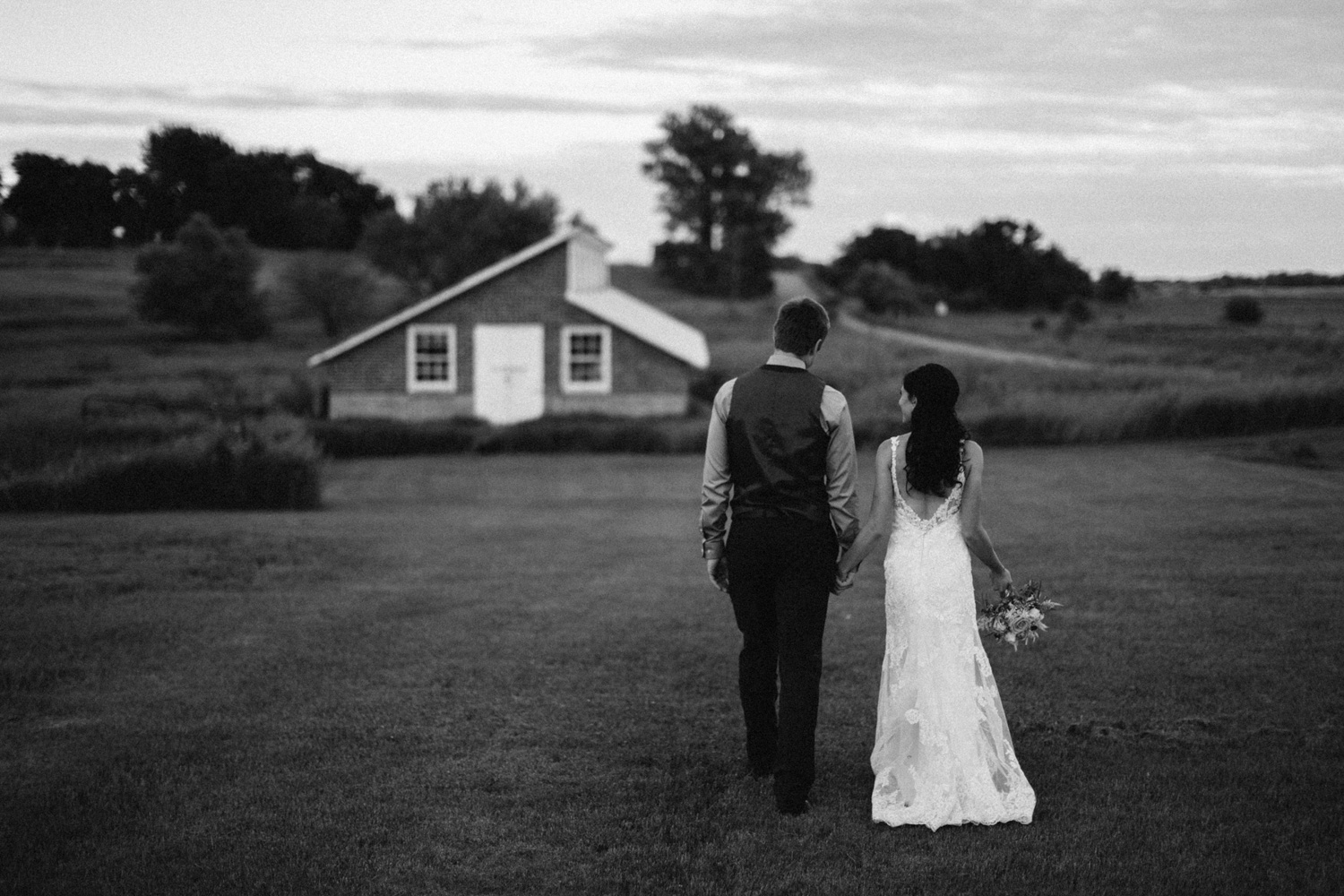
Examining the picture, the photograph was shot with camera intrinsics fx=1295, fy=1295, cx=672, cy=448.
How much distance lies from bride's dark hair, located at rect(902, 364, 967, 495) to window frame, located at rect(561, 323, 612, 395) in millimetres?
Answer: 32148

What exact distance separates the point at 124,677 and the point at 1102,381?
36.5m

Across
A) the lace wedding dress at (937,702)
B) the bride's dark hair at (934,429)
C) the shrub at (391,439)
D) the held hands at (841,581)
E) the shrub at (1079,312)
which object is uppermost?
the shrub at (1079,312)

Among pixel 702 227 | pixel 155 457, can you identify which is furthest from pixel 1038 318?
pixel 155 457

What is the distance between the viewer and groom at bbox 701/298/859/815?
6078 mm

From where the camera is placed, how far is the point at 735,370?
4594 centimetres

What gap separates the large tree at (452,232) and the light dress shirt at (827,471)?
58.4m

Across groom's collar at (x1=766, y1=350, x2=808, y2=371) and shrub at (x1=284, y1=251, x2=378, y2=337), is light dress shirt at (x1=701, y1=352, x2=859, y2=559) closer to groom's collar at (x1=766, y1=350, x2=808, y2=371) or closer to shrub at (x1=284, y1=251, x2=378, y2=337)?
groom's collar at (x1=766, y1=350, x2=808, y2=371)

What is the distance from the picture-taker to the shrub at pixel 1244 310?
1940 inches

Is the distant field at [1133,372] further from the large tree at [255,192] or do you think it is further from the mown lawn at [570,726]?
the large tree at [255,192]

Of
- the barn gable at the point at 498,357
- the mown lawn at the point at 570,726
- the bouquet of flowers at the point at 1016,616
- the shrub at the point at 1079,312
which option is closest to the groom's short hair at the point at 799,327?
the bouquet of flowers at the point at 1016,616

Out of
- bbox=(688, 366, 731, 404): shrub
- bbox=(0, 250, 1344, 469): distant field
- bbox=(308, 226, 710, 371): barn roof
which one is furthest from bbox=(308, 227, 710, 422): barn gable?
bbox=(688, 366, 731, 404): shrub

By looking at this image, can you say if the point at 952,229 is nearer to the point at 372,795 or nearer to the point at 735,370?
the point at 735,370

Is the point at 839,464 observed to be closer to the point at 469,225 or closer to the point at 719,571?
the point at 719,571

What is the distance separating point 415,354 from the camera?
38.0 metres
